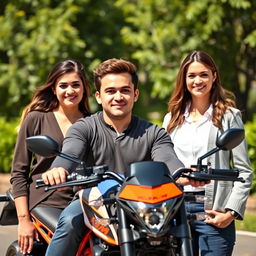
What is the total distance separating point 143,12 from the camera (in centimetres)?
1508

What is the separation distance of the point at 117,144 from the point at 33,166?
3.90 feet

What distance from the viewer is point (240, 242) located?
8031 millimetres

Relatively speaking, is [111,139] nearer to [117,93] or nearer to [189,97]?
[117,93]

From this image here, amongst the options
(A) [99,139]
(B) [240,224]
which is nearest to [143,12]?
(B) [240,224]

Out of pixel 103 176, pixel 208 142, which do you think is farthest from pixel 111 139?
pixel 208 142

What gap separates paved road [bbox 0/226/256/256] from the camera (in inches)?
300

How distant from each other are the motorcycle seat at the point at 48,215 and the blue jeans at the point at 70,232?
1.66ft

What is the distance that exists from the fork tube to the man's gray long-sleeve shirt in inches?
28.2

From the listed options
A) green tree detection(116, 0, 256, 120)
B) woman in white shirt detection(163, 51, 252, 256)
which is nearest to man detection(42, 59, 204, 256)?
woman in white shirt detection(163, 51, 252, 256)

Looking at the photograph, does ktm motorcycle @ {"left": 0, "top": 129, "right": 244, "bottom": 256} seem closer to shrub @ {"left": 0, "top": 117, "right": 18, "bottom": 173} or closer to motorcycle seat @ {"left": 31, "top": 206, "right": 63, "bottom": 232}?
motorcycle seat @ {"left": 31, "top": 206, "right": 63, "bottom": 232}

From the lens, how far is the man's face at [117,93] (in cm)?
386

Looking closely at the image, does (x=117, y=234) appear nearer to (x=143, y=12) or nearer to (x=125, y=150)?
(x=125, y=150)

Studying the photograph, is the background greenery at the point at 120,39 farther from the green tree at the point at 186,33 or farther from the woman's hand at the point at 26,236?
the woman's hand at the point at 26,236

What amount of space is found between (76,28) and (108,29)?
0.81 m
